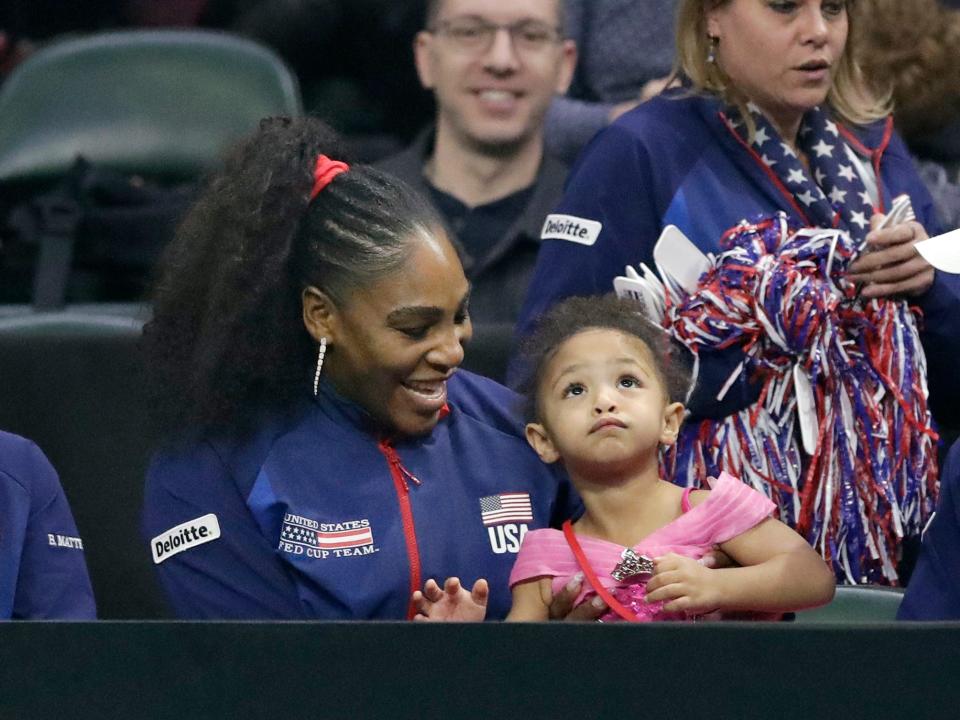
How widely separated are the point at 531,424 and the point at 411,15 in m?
2.51

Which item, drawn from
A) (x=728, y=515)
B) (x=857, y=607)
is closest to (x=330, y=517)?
(x=728, y=515)

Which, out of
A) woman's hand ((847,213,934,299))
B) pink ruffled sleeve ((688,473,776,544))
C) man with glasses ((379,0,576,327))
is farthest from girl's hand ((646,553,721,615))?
man with glasses ((379,0,576,327))

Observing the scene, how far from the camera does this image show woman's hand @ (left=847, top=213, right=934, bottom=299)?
2709 millimetres

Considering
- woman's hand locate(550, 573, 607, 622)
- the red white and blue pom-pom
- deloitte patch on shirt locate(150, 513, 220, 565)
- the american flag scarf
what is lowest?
woman's hand locate(550, 573, 607, 622)

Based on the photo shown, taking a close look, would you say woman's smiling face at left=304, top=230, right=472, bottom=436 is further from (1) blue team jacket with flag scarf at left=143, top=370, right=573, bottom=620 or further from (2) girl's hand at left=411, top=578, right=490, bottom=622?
(2) girl's hand at left=411, top=578, right=490, bottom=622

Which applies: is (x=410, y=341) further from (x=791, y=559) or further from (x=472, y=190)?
Result: (x=472, y=190)

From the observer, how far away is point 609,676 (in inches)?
64.5

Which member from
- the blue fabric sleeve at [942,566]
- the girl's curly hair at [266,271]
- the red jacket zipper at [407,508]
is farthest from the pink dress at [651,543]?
the girl's curly hair at [266,271]

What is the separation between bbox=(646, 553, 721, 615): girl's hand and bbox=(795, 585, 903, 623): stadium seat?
14.0 inches

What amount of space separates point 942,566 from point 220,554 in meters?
0.87

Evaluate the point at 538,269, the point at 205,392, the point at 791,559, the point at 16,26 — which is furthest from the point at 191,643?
the point at 16,26

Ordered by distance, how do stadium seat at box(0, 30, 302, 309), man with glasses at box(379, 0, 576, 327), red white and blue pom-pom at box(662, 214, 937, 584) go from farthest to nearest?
1. stadium seat at box(0, 30, 302, 309)
2. man with glasses at box(379, 0, 576, 327)
3. red white and blue pom-pom at box(662, 214, 937, 584)

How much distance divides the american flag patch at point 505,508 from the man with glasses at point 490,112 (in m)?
1.48

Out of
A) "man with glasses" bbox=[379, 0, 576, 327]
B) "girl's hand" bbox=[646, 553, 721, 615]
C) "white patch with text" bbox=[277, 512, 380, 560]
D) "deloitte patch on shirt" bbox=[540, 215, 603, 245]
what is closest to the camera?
"girl's hand" bbox=[646, 553, 721, 615]
